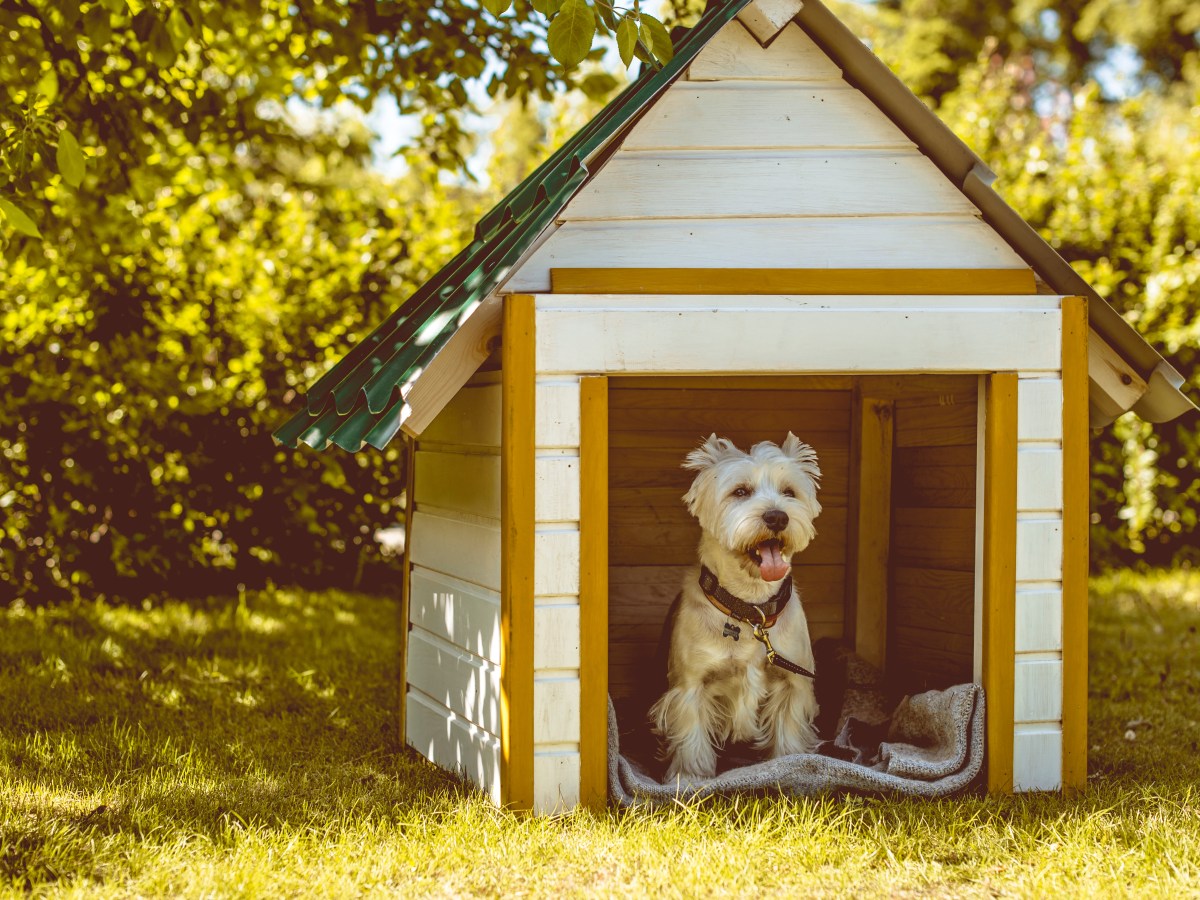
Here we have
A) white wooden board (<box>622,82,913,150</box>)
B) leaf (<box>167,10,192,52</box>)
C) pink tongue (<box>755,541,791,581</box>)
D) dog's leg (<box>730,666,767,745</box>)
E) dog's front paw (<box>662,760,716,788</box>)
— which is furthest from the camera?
leaf (<box>167,10,192,52</box>)

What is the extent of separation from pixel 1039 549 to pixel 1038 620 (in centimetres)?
25

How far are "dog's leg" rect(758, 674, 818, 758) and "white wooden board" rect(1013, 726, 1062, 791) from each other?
817 mm

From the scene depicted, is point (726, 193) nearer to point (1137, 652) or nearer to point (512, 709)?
point (512, 709)

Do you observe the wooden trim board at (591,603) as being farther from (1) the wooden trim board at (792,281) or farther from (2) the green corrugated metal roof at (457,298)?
(2) the green corrugated metal roof at (457,298)

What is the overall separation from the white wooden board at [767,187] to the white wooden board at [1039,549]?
115 cm

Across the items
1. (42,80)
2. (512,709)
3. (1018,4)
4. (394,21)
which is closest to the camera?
(512,709)

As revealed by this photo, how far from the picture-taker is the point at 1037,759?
14.1ft

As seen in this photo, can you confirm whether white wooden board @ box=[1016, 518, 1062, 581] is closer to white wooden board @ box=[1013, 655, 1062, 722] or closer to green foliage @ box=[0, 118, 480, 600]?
white wooden board @ box=[1013, 655, 1062, 722]

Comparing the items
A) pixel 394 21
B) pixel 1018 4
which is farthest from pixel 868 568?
pixel 1018 4

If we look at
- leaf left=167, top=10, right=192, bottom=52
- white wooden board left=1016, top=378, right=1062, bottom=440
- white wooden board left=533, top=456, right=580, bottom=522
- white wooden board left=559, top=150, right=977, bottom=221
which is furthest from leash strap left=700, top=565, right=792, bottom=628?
leaf left=167, top=10, right=192, bottom=52

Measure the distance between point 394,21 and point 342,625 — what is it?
366 centimetres

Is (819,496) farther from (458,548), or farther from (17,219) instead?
(17,219)

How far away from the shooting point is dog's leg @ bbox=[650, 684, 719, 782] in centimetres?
455

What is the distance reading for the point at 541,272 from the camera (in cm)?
410
